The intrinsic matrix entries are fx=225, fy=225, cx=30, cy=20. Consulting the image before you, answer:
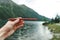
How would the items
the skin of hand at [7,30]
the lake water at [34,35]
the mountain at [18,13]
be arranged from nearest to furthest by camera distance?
the skin of hand at [7,30] < the lake water at [34,35] < the mountain at [18,13]

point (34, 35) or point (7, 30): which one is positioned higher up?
point (7, 30)

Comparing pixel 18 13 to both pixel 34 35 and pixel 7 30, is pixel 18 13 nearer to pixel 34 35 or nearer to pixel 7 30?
pixel 34 35

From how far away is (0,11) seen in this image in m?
11.2

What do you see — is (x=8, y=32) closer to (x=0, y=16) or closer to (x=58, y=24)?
(x=58, y=24)

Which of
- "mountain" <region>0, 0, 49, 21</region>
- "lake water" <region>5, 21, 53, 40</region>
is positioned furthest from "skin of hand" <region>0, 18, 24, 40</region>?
"lake water" <region>5, 21, 53, 40</region>

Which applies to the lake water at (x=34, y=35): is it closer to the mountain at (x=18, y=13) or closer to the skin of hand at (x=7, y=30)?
the mountain at (x=18, y=13)

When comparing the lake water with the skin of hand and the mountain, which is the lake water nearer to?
the mountain

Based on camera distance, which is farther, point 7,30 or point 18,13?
point 18,13

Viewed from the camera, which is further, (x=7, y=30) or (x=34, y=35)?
(x=34, y=35)

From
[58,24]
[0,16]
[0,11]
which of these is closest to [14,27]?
[58,24]

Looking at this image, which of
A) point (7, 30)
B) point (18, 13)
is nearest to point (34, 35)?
point (18, 13)

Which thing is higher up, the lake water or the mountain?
the mountain

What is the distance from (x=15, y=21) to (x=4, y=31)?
0.11 feet

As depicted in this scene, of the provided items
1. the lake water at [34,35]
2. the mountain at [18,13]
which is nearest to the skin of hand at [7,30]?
the mountain at [18,13]
